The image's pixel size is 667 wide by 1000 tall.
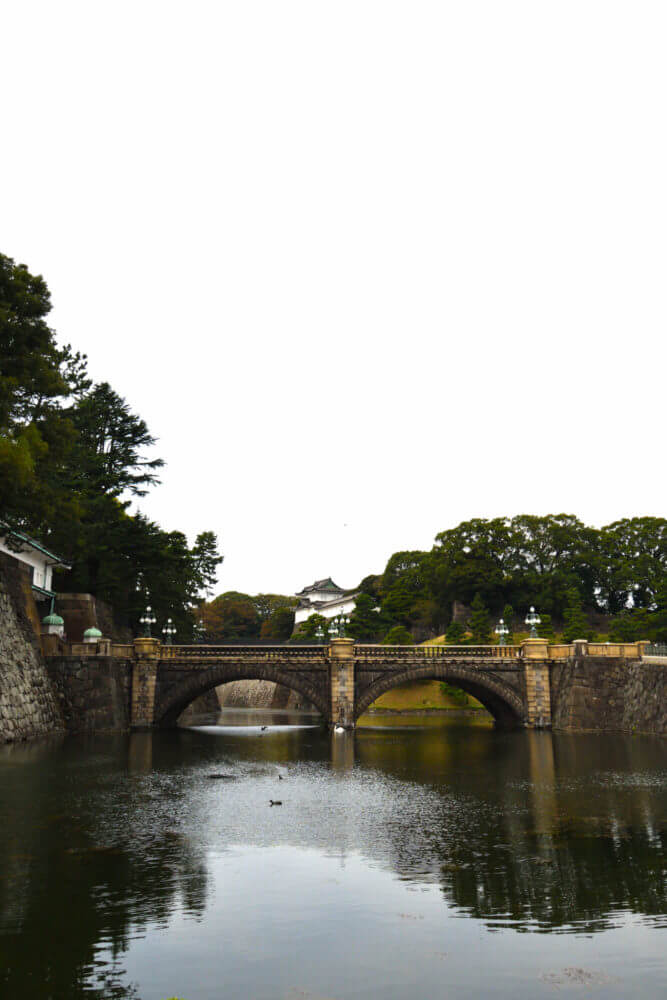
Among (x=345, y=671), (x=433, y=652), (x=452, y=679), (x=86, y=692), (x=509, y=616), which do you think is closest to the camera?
(x=86, y=692)

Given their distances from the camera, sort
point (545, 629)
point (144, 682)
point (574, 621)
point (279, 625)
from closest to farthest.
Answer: point (144, 682) < point (574, 621) < point (545, 629) < point (279, 625)

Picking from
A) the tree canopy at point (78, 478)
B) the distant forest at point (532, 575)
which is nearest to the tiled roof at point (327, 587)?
the distant forest at point (532, 575)

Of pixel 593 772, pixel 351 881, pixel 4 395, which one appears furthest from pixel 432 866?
pixel 4 395

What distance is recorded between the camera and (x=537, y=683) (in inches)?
2060

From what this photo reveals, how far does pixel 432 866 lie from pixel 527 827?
4.63 metres

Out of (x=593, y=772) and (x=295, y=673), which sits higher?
(x=295, y=673)

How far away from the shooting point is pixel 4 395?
32344mm

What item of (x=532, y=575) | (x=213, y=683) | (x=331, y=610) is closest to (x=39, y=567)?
(x=213, y=683)

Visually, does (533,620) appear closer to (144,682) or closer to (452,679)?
(452,679)

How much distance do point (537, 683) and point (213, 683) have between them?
71.2 ft

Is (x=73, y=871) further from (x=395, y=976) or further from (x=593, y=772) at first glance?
(x=593, y=772)

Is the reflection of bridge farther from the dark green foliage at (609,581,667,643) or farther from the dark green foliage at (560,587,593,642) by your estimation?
the dark green foliage at (609,581,667,643)

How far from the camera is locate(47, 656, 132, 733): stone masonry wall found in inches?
1770

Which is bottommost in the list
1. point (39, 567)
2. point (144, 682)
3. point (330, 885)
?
point (330, 885)
